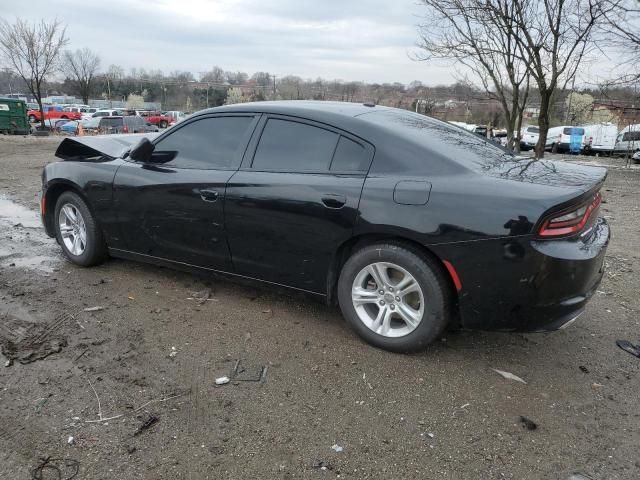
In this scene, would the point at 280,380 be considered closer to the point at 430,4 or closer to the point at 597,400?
the point at 597,400

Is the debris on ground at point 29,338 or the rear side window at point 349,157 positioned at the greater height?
the rear side window at point 349,157

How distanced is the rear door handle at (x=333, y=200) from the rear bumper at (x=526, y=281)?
2.37 ft

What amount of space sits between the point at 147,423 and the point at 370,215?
1.68 metres

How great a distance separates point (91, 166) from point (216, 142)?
1348mm

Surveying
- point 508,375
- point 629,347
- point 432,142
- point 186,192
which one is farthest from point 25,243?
point 629,347

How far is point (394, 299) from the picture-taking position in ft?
10.4

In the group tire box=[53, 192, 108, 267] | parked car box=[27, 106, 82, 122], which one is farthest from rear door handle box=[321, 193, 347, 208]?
parked car box=[27, 106, 82, 122]

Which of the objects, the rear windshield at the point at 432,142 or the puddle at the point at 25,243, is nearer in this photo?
the rear windshield at the point at 432,142

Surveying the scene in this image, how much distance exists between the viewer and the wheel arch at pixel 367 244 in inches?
118

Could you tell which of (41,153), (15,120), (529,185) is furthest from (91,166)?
(15,120)

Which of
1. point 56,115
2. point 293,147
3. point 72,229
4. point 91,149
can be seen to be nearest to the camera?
point 293,147

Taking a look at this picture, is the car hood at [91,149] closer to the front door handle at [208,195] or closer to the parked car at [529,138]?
the front door handle at [208,195]

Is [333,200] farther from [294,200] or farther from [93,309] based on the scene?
[93,309]

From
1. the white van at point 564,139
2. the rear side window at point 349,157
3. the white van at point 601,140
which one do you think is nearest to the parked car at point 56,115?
the white van at point 564,139
